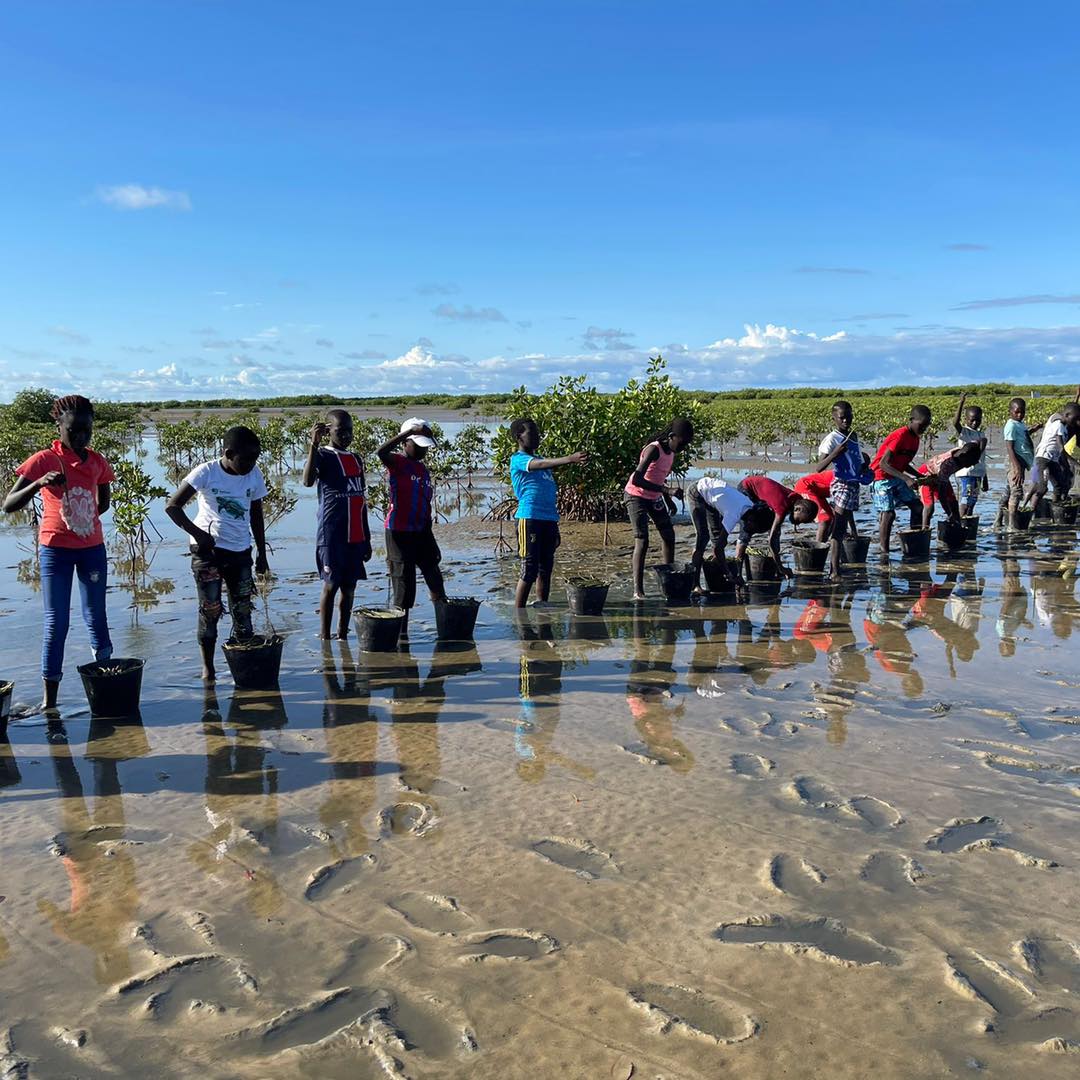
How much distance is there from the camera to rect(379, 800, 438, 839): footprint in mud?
4.12 meters

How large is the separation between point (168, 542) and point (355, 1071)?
1207cm

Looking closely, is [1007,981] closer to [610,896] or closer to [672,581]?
[610,896]

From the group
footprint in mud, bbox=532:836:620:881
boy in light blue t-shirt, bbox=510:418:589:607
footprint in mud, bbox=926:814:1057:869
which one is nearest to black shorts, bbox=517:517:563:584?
boy in light blue t-shirt, bbox=510:418:589:607

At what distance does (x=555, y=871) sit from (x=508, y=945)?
53 cm

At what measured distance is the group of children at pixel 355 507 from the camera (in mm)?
5680

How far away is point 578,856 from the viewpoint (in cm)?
387


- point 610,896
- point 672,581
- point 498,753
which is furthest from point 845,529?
point 610,896

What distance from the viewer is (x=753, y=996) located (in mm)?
2947

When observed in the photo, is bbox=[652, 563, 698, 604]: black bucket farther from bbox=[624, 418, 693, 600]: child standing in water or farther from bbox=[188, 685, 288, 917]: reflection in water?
bbox=[188, 685, 288, 917]: reflection in water

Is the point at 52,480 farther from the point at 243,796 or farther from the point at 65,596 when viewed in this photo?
the point at 243,796

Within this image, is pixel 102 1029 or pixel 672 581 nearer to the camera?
pixel 102 1029

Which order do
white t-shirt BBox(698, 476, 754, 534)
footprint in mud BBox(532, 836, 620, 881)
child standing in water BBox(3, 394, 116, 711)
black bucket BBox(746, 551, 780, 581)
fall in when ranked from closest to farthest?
footprint in mud BBox(532, 836, 620, 881)
child standing in water BBox(3, 394, 116, 711)
white t-shirt BBox(698, 476, 754, 534)
black bucket BBox(746, 551, 780, 581)

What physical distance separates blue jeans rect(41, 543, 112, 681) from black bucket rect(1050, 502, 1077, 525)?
1247 centimetres

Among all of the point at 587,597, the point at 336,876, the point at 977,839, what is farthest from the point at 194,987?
the point at 587,597
